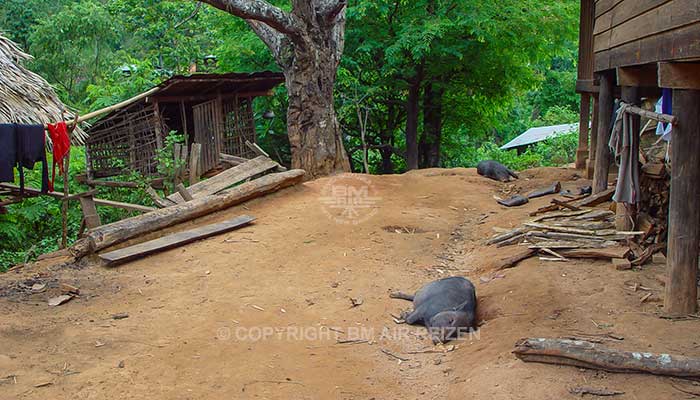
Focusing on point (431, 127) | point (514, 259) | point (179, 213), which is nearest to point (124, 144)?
point (179, 213)

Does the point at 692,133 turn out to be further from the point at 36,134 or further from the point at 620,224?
the point at 36,134

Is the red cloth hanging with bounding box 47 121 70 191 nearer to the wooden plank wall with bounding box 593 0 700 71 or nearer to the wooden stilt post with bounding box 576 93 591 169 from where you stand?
the wooden plank wall with bounding box 593 0 700 71

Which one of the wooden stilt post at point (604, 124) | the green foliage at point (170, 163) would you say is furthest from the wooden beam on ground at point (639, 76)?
the green foliage at point (170, 163)

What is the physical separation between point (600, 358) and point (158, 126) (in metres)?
13.0

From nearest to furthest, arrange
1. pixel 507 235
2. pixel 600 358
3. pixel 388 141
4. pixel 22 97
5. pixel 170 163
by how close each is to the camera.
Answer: pixel 600 358 → pixel 507 235 → pixel 22 97 → pixel 170 163 → pixel 388 141

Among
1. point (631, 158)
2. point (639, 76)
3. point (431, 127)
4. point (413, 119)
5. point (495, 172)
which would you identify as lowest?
point (495, 172)

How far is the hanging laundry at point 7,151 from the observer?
761 centimetres

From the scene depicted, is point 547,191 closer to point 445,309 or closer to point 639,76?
point 639,76

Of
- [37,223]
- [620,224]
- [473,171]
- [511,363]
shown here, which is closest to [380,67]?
[473,171]

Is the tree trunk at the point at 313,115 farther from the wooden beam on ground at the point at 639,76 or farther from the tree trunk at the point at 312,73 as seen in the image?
the wooden beam on ground at the point at 639,76

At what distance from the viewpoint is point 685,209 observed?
5.71 m

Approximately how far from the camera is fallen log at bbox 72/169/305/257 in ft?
28.1

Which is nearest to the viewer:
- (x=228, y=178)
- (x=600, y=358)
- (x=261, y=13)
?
(x=600, y=358)

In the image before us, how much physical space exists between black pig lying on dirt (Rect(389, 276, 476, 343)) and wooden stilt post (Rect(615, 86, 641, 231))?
8.60ft
